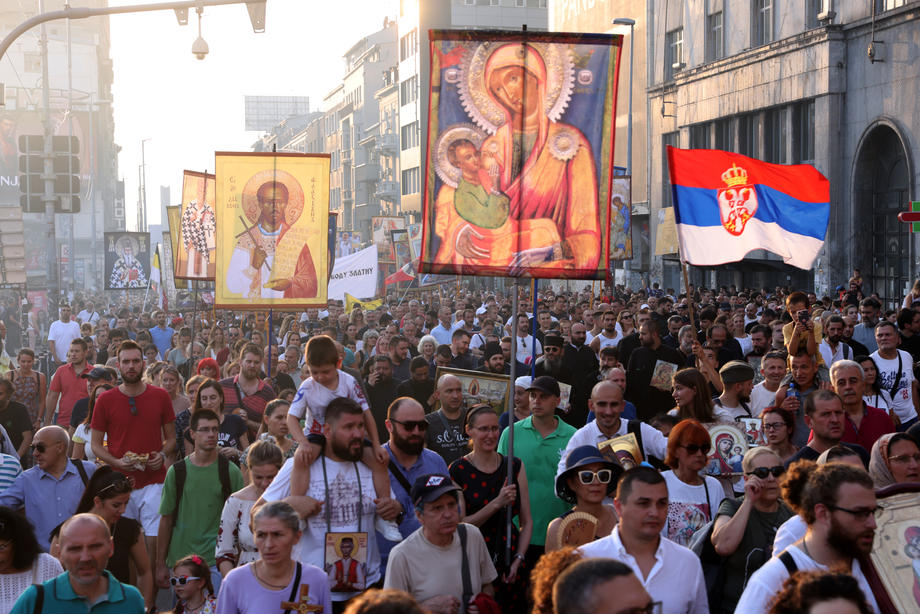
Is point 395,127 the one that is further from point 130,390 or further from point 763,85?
point 130,390

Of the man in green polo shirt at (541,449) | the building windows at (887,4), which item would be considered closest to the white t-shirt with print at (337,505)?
the man in green polo shirt at (541,449)

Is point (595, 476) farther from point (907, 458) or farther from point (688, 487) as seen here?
point (907, 458)

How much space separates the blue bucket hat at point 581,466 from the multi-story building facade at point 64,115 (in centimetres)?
6163

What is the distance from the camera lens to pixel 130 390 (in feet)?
29.3

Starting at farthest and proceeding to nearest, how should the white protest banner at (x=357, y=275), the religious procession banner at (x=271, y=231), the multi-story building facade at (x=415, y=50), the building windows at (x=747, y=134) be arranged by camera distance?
the multi-story building facade at (x=415, y=50), the building windows at (x=747, y=134), the white protest banner at (x=357, y=275), the religious procession banner at (x=271, y=231)

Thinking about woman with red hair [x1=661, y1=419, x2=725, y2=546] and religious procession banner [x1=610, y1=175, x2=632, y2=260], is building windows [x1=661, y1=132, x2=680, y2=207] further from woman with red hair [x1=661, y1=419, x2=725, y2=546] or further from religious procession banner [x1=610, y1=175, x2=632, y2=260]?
woman with red hair [x1=661, y1=419, x2=725, y2=546]

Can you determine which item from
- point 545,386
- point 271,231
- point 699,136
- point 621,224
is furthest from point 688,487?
point 699,136

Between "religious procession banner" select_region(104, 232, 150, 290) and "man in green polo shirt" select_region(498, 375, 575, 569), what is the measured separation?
2922 centimetres

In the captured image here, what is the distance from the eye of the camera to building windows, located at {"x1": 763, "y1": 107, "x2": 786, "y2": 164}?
35.0 metres

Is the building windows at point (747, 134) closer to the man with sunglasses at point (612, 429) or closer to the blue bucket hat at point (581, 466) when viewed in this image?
the man with sunglasses at point (612, 429)

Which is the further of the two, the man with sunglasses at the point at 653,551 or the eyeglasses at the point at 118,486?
the eyeglasses at the point at 118,486

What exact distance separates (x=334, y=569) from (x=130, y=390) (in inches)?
142

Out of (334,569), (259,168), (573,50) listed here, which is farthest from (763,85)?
(334,569)

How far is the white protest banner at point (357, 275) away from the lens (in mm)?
20781
